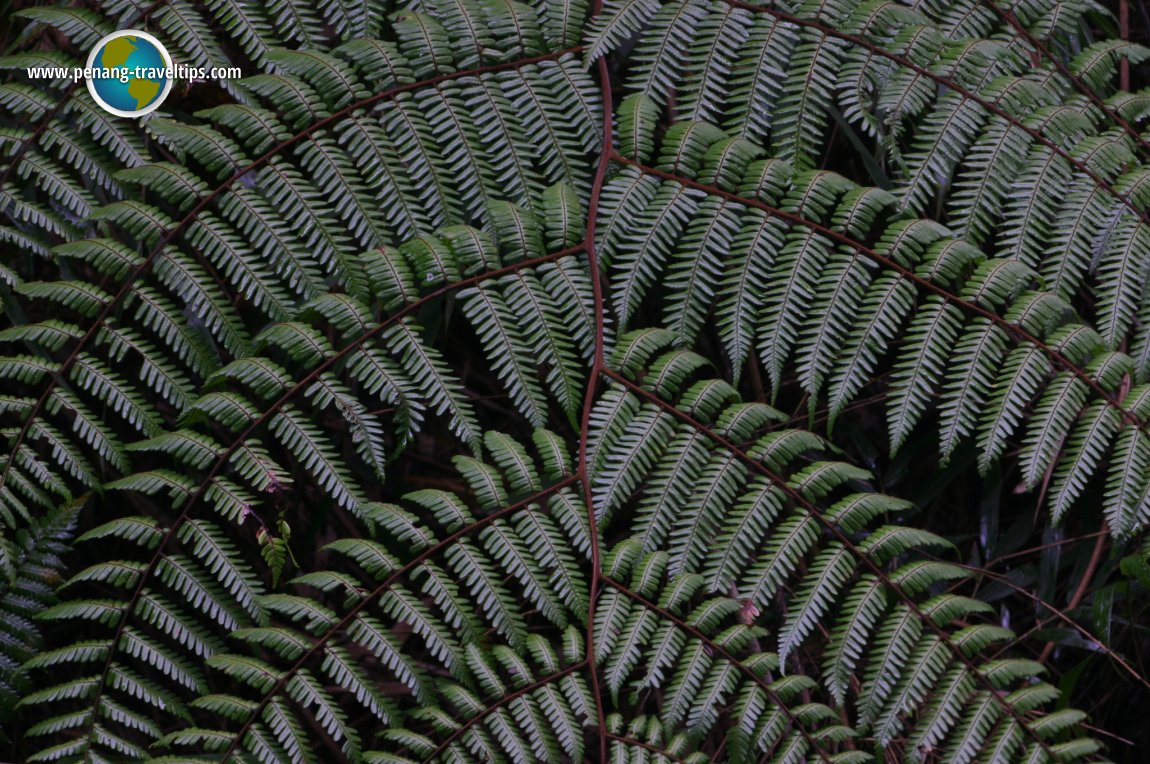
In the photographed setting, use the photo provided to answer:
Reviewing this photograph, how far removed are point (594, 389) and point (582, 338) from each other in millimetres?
108

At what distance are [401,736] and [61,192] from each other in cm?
126

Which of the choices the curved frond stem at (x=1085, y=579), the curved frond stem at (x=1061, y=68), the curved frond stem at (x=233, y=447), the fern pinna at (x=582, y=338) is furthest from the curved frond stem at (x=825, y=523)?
the curved frond stem at (x=1061, y=68)

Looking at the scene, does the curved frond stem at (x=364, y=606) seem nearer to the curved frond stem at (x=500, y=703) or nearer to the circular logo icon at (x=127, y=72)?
the curved frond stem at (x=500, y=703)

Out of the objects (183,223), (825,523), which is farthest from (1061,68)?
(183,223)

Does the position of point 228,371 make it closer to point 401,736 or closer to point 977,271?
point 401,736

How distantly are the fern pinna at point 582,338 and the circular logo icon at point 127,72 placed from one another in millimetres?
47

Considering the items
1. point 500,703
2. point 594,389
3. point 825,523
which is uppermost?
point 594,389

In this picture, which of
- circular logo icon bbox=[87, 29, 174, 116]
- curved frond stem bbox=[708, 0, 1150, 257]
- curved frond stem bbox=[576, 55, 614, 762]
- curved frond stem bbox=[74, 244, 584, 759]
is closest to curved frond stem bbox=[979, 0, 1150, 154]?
curved frond stem bbox=[708, 0, 1150, 257]

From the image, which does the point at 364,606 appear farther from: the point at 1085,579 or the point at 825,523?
the point at 1085,579

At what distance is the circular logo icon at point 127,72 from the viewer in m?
1.88

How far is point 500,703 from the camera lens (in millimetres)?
1653

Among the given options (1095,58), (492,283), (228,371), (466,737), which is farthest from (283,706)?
(1095,58)

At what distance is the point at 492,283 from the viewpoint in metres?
1.79

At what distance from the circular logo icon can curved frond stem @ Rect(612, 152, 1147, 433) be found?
3.26 ft
